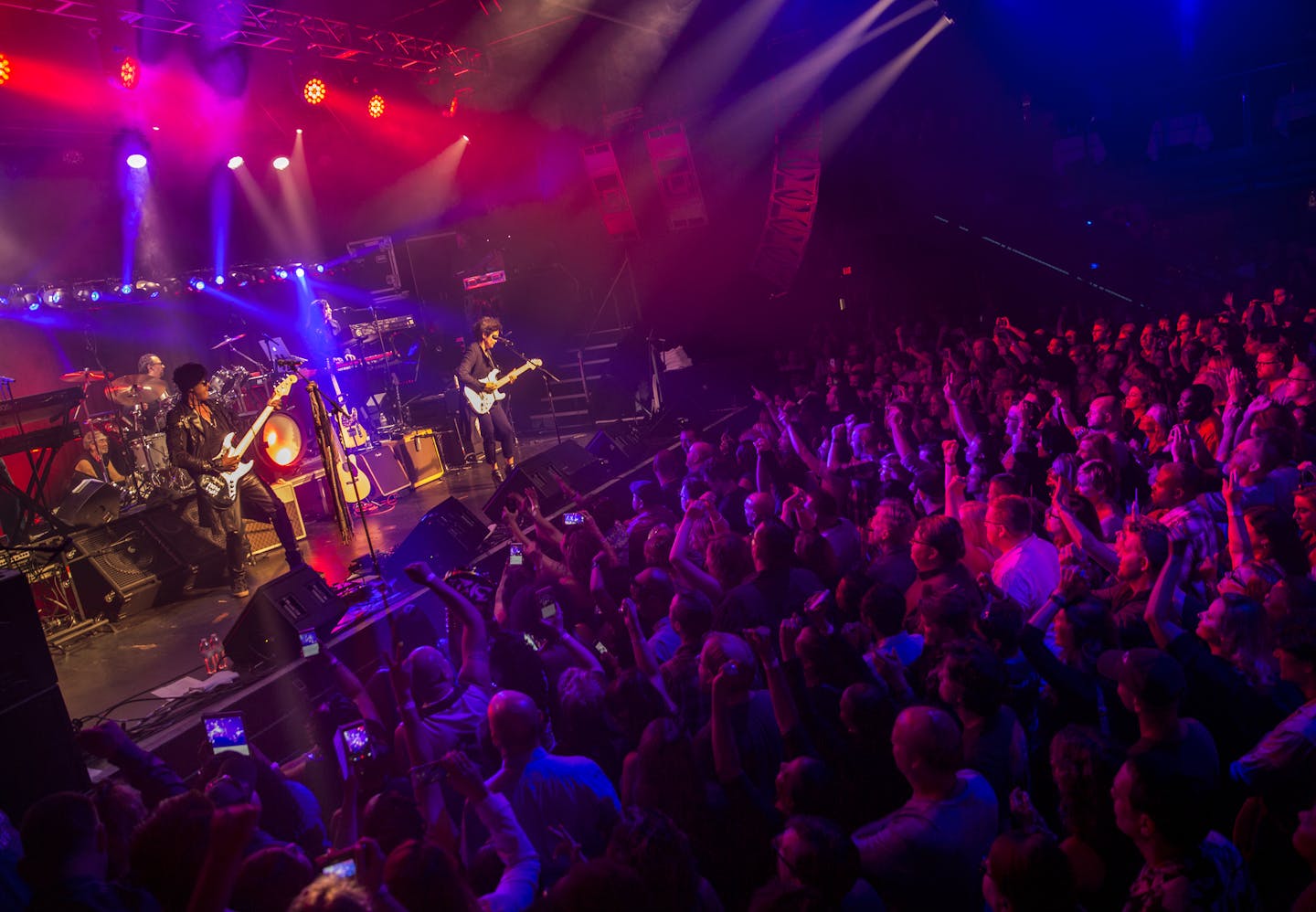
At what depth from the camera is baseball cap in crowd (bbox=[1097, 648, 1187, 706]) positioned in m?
1.87

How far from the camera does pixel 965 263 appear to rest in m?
12.8

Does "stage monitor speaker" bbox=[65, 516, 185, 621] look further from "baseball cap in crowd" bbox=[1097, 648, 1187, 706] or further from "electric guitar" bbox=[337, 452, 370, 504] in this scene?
"baseball cap in crowd" bbox=[1097, 648, 1187, 706]

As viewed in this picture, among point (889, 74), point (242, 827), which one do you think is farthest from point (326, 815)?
point (889, 74)

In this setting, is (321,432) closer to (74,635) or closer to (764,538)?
(74,635)

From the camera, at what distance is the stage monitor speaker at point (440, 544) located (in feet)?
17.6

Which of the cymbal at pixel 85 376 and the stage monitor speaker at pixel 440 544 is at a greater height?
the cymbal at pixel 85 376

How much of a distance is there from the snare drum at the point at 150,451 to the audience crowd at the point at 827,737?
5453mm

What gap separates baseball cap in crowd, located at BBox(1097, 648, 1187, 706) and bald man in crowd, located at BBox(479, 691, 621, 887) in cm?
129

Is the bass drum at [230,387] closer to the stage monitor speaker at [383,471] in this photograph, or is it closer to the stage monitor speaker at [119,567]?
the stage monitor speaker at [383,471]

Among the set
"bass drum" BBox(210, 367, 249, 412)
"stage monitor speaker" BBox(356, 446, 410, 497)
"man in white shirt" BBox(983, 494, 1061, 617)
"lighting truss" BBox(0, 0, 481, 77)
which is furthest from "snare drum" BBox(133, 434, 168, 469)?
"man in white shirt" BBox(983, 494, 1061, 617)

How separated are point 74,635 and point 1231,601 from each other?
6.44 metres

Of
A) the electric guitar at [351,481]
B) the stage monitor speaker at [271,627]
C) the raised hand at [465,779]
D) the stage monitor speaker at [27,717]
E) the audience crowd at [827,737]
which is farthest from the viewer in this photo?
the electric guitar at [351,481]

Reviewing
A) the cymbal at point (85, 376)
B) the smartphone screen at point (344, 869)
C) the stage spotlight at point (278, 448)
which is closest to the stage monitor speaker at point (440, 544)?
the stage spotlight at point (278, 448)

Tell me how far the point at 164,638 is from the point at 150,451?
3.63m
